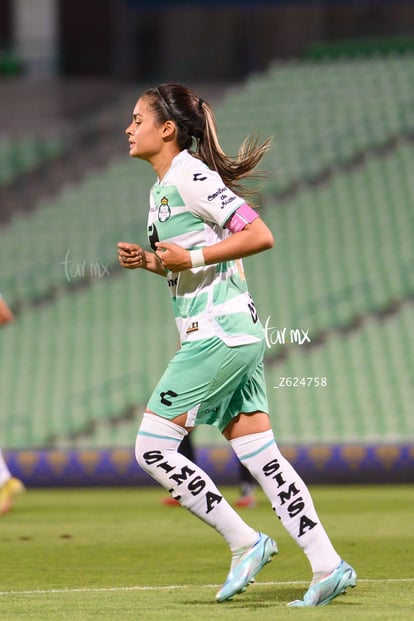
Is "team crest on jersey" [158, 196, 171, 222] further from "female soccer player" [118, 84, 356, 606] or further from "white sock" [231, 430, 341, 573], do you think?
"white sock" [231, 430, 341, 573]

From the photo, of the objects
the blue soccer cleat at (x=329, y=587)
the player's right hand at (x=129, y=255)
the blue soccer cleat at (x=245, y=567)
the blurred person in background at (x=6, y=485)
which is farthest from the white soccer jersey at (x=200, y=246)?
the blurred person in background at (x=6, y=485)

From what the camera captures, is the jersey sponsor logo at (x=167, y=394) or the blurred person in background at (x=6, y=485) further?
the blurred person in background at (x=6, y=485)

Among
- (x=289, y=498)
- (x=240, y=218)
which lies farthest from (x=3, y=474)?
(x=240, y=218)

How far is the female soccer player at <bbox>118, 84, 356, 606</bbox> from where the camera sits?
17.5 ft

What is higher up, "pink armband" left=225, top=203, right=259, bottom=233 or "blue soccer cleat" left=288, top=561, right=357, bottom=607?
"pink armband" left=225, top=203, right=259, bottom=233

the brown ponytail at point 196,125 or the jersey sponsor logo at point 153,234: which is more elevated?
the brown ponytail at point 196,125

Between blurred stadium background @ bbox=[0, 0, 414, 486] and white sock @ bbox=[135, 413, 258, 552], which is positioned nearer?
white sock @ bbox=[135, 413, 258, 552]

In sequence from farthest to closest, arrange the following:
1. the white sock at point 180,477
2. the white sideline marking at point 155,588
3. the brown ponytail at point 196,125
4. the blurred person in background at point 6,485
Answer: the blurred person in background at point 6,485 < the white sideline marking at point 155,588 < the brown ponytail at point 196,125 < the white sock at point 180,477

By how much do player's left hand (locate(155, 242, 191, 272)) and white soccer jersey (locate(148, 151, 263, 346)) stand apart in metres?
0.19

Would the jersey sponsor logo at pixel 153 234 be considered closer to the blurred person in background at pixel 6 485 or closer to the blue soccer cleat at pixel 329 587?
the blue soccer cleat at pixel 329 587

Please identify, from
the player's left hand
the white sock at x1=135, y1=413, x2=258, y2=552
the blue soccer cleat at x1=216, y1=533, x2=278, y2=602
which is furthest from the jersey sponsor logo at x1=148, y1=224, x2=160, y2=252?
the blue soccer cleat at x1=216, y1=533, x2=278, y2=602

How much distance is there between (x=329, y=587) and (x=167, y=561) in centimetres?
270

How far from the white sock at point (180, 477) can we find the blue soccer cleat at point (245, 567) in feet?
0.12

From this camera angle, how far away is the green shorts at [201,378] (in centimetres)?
533
